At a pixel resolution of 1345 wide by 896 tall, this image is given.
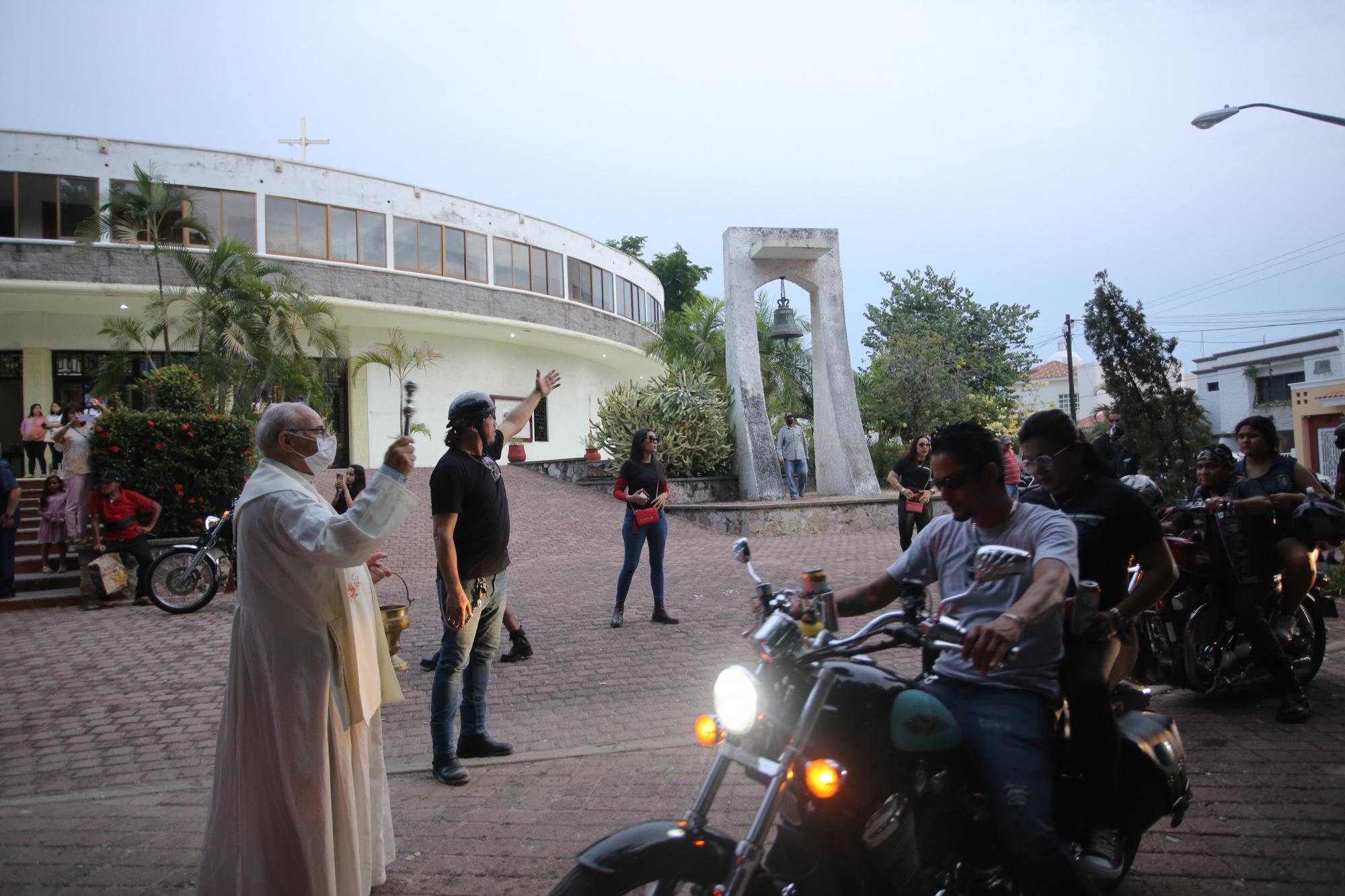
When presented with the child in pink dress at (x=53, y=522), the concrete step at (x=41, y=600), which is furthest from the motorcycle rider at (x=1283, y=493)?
the child in pink dress at (x=53, y=522)

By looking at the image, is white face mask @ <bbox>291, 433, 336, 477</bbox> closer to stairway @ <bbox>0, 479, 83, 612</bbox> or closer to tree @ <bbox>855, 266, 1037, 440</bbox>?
stairway @ <bbox>0, 479, 83, 612</bbox>

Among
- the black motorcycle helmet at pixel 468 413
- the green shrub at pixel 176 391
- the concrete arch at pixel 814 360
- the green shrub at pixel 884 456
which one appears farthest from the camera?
the green shrub at pixel 884 456

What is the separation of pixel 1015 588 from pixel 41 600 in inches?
478

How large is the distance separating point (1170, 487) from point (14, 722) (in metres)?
11.3

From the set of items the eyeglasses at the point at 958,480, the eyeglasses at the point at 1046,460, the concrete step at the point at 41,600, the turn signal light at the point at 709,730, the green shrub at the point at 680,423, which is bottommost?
the concrete step at the point at 41,600

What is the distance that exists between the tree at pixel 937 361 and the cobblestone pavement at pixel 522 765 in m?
18.9

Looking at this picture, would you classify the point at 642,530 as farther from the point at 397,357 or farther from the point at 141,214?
the point at 397,357

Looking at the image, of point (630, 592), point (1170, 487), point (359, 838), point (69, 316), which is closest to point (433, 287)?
point (69, 316)

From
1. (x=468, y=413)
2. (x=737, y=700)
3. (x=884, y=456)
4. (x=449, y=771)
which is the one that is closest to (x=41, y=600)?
(x=449, y=771)

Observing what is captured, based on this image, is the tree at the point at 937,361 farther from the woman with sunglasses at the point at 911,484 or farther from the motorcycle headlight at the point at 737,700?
the motorcycle headlight at the point at 737,700

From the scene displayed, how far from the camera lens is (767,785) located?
2.19 meters

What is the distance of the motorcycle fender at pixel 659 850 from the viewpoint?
2.15 m

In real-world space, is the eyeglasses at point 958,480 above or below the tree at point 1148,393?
below

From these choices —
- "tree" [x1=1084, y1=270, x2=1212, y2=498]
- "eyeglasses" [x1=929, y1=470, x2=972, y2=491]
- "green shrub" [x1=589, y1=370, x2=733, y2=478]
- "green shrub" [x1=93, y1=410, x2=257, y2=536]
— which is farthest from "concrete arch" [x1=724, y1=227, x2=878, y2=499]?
"eyeglasses" [x1=929, y1=470, x2=972, y2=491]
